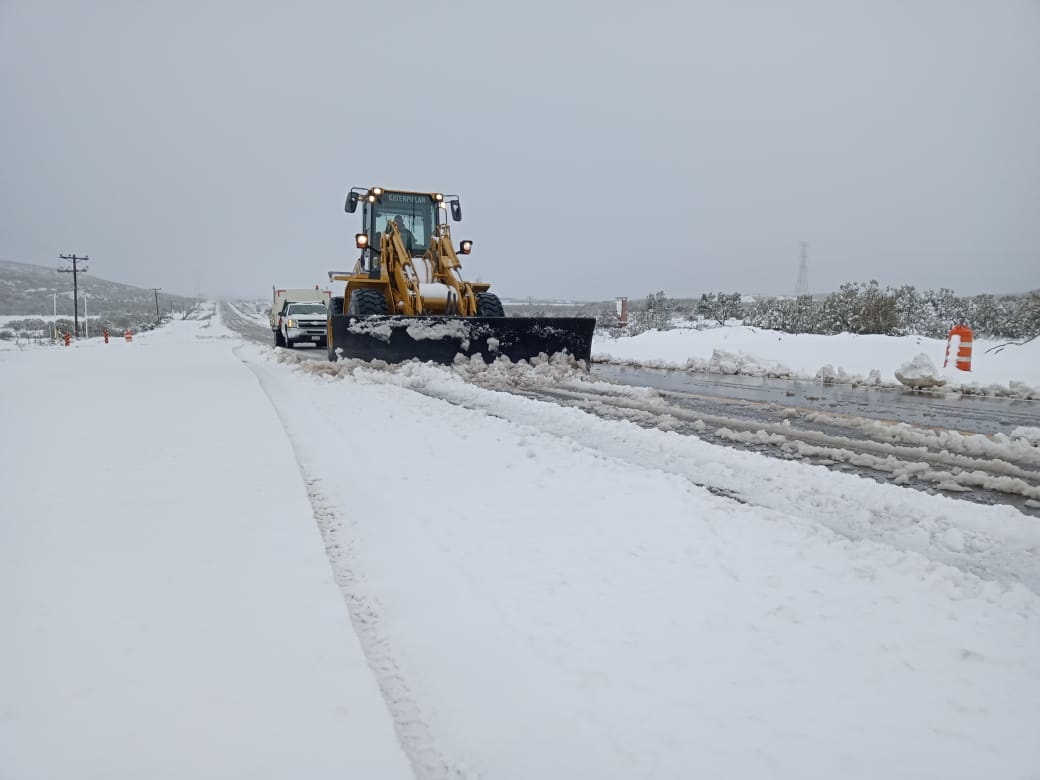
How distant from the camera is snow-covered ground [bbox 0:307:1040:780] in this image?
5.66 ft

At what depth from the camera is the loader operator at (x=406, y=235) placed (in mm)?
12500

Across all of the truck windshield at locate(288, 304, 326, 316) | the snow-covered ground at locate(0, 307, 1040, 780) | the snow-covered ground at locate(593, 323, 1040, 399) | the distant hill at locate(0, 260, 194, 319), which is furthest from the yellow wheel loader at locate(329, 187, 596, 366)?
the distant hill at locate(0, 260, 194, 319)

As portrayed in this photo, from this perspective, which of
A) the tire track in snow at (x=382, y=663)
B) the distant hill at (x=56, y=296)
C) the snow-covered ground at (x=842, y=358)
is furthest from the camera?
the distant hill at (x=56, y=296)

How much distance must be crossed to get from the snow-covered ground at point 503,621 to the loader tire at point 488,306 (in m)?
7.91

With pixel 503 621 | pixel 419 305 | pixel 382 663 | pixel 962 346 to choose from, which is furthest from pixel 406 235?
pixel 382 663

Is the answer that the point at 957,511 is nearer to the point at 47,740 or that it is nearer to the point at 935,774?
the point at 935,774

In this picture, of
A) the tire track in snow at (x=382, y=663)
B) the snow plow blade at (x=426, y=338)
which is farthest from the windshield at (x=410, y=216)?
the tire track in snow at (x=382, y=663)

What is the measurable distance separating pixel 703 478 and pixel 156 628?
328 cm

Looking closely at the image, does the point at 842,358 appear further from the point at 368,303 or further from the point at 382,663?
the point at 382,663

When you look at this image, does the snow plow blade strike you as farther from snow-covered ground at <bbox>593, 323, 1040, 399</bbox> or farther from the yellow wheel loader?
snow-covered ground at <bbox>593, 323, 1040, 399</bbox>

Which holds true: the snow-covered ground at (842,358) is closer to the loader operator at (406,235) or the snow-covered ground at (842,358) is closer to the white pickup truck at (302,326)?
the loader operator at (406,235)

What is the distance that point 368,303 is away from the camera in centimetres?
1111

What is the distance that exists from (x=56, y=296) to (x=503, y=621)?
9732 cm

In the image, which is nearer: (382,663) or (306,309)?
(382,663)
